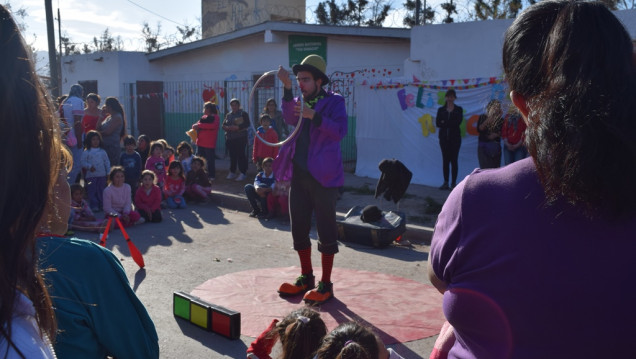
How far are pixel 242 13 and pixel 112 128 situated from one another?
64.3 feet

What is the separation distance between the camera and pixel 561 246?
1.30m

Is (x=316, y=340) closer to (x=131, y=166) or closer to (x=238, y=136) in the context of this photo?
(x=131, y=166)

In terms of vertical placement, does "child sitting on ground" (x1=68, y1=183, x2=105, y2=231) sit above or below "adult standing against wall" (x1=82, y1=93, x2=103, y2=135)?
below

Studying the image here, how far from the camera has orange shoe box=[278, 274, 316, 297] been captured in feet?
18.2

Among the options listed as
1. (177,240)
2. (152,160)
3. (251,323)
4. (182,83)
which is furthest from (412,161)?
(182,83)

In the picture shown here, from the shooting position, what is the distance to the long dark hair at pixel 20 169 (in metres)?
0.94

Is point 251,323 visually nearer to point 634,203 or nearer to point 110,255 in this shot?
point 110,255

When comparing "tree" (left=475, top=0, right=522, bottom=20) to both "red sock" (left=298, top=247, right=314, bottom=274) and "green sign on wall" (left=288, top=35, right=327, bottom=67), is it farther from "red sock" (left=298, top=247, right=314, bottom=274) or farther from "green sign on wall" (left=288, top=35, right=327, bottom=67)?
"red sock" (left=298, top=247, right=314, bottom=274)

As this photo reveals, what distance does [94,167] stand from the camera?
10.3 m

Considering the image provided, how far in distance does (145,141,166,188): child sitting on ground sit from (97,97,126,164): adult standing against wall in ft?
1.92

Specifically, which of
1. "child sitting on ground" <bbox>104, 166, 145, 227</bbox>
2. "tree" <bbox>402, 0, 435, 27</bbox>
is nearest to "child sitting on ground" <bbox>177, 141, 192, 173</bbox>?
"child sitting on ground" <bbox>104, 166, 145, 227</bbox>

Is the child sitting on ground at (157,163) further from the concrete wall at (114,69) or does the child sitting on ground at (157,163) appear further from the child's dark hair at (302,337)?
the concrete wall at (114,69)

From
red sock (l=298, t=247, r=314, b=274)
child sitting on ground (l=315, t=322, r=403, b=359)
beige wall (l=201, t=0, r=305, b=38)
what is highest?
beige wall (l=201, t=0, r=305, b=38)

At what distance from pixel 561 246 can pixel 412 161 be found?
11.7m
